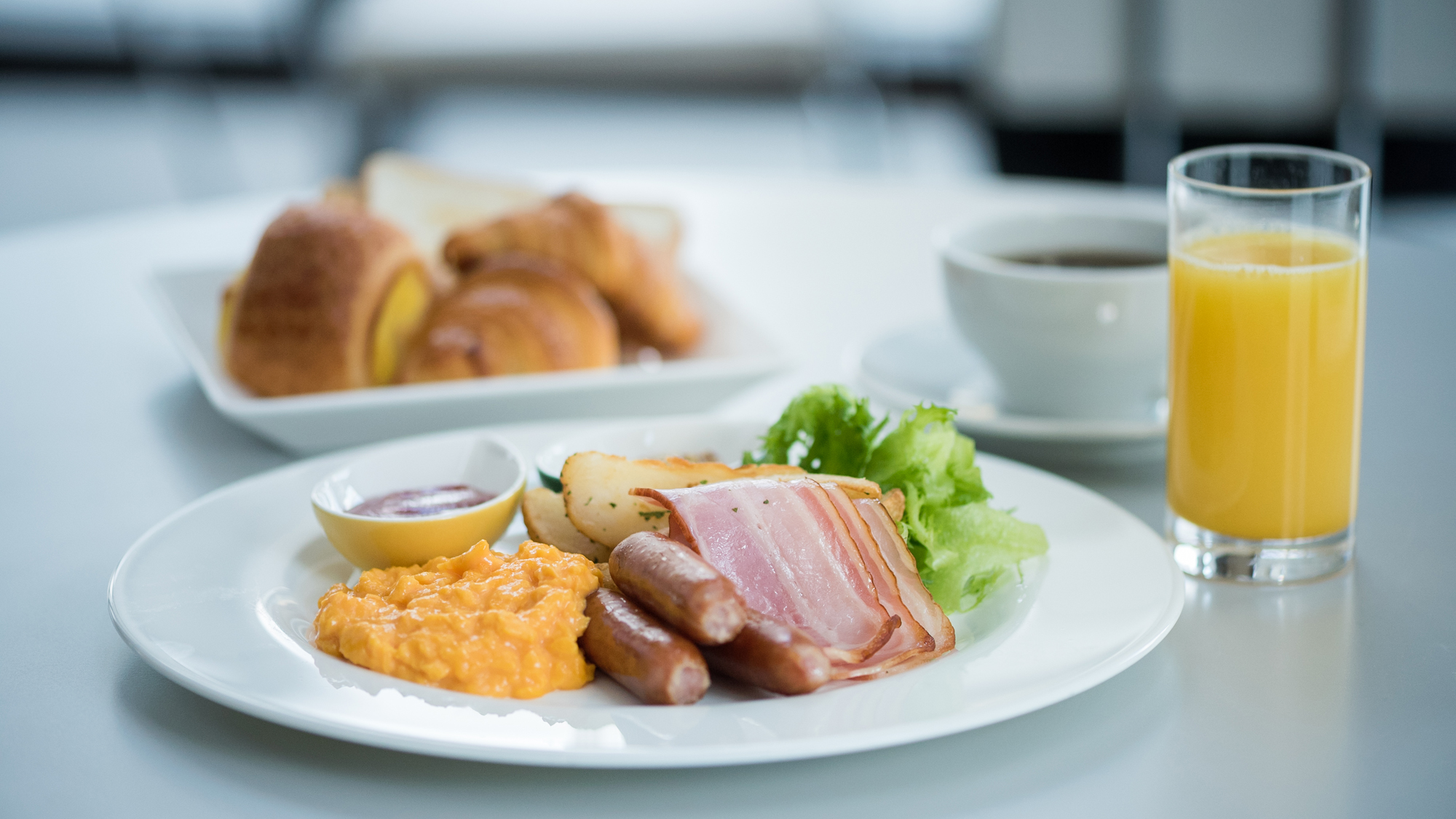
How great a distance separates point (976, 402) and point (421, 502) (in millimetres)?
729

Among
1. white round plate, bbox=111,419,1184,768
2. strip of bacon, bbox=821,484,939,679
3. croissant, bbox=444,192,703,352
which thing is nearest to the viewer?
white round plate, bbox=111,419,1184,768

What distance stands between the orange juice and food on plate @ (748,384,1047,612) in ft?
0.61

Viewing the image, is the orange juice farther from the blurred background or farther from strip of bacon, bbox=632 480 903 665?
the blurred background

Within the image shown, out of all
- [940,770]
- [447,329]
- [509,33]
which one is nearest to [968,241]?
[447,329]

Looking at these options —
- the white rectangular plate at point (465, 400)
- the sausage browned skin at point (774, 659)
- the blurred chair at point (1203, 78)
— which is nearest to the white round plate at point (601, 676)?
the sausage browned skin at point (774, 659)

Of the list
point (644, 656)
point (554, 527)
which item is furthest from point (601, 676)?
point (554, 527)

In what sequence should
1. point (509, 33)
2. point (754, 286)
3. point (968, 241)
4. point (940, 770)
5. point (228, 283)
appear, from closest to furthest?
point (940, 770), point (968, 241), point (228, 283), point (754, 286), point (509, 33)

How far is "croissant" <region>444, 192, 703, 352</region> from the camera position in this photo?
189 cm

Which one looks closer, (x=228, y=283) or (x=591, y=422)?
(x=591, y=422)

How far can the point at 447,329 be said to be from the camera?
5.72ft

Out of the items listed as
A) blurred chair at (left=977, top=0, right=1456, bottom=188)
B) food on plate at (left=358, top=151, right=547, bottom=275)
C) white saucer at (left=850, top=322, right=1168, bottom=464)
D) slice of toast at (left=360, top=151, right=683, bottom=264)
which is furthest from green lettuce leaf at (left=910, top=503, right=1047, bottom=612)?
blurred chair at (left=977, top=0, right=1456, bottom=188)

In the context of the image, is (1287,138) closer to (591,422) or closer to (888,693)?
(591,422)

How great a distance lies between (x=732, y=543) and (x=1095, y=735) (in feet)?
0.99

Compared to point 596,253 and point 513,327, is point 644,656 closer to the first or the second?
point 513,327
